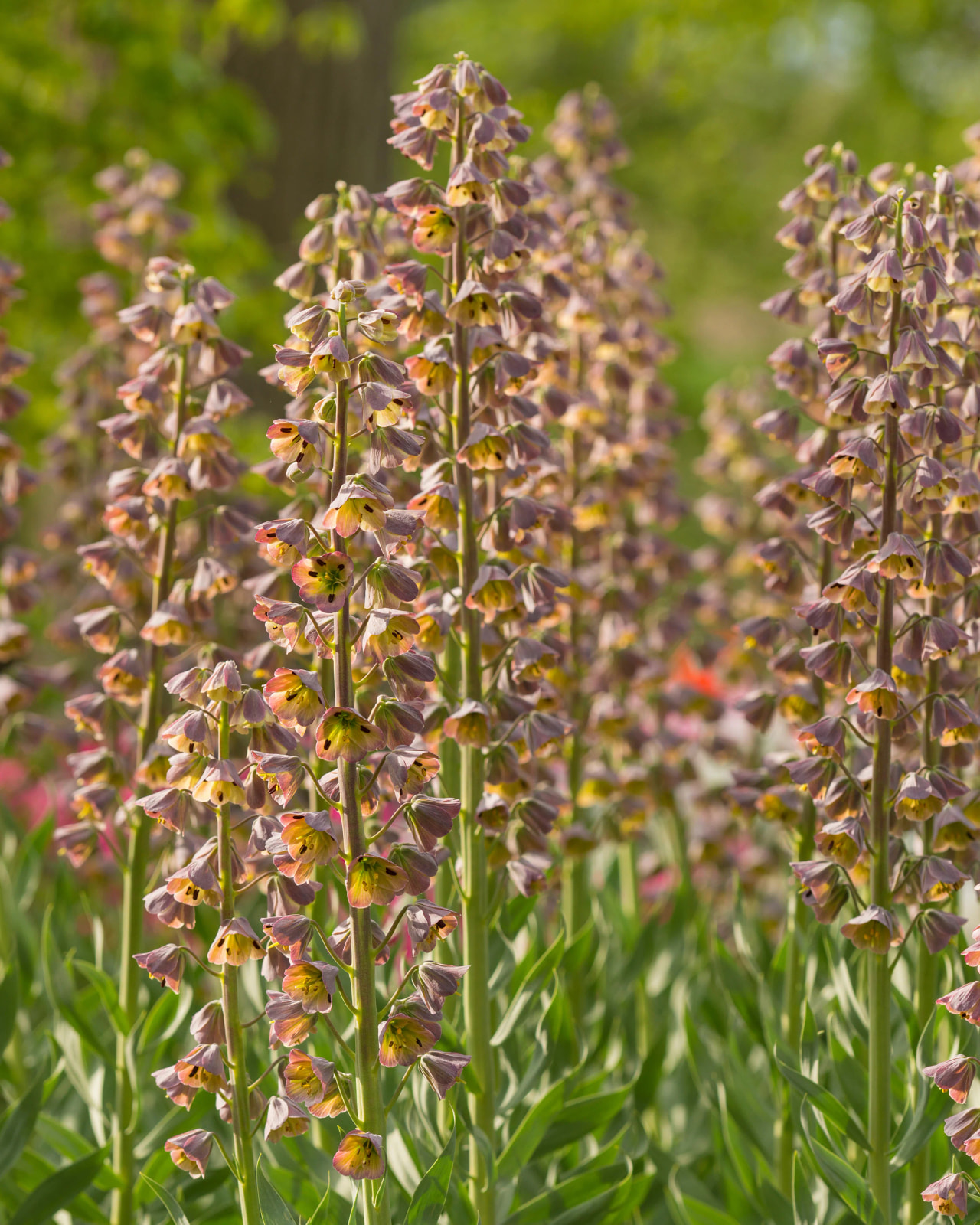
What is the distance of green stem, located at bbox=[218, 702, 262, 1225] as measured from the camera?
84.0 inches

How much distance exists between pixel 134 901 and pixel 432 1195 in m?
1.07

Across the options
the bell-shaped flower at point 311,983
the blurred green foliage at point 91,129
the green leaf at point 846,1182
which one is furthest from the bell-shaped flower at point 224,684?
the blurred green foliage at point 91,129

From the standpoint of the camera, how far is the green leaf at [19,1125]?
2707mm

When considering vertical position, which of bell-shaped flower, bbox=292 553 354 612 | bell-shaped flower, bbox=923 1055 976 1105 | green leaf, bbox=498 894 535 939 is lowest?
bell-shaped flower, bbox=923 1055 976 1105

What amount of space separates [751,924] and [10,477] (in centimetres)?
245

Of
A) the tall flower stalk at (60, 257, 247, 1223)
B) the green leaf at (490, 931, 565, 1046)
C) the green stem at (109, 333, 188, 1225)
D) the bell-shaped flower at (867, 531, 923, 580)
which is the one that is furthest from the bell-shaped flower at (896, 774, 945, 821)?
the green stem at (109, 333, 188, 1225)

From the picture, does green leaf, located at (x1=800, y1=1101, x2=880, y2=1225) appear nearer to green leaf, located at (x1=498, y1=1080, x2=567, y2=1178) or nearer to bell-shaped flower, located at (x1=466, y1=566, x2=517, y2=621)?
green leaf, located at (x1=498, y1=1080, x2=567, y2=1178)

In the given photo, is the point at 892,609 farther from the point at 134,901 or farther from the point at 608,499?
the point at 134,901

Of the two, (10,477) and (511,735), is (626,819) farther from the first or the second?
(10,477)

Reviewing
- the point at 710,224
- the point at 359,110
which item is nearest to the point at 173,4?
the point at 359,110

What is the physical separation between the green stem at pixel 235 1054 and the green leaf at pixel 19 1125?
2.43ft

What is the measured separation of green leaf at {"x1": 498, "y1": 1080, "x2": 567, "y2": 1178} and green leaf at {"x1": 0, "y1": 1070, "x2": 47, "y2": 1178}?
0.96m

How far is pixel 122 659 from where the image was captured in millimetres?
2859

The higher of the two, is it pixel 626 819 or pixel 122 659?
pixel 122 659
